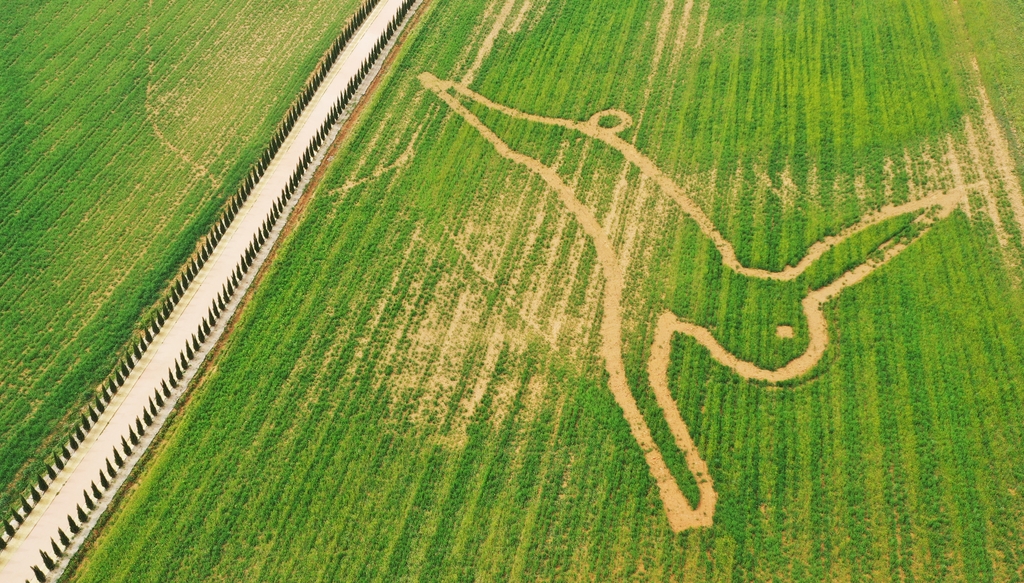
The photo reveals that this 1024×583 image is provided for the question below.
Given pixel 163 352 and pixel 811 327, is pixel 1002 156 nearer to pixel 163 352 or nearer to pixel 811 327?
pixel 811 327

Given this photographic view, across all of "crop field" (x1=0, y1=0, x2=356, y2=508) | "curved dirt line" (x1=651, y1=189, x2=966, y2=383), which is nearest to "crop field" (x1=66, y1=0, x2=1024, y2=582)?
"curved dirt line" (x1=651, y1=189, x2=966, y2=383)

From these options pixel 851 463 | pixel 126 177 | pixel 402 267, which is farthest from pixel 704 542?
pixel 126 177

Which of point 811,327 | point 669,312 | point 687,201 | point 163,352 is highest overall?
point 163,352

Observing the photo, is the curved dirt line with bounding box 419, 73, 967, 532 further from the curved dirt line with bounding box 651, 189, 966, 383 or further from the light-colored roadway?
the light-colored roadway

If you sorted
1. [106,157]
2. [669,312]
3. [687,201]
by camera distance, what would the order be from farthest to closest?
[106,157], [687,201], [669,312]

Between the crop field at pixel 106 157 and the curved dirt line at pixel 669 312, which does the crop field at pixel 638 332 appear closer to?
the curved dirt line at pixel 669 312

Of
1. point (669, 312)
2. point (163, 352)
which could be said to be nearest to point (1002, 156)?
point (669, 312)
